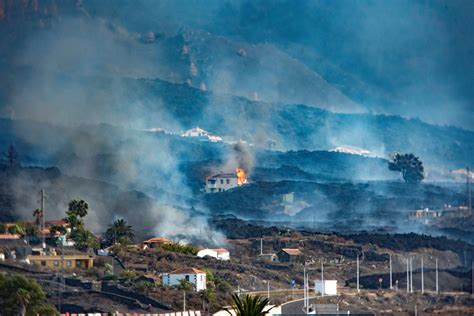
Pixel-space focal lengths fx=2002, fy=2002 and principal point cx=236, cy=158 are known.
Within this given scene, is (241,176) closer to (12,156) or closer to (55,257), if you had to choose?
(12,156)

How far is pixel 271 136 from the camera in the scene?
188m

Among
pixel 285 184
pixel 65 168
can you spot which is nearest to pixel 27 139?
pixel 65 168

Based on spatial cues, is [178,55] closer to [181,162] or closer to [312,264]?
[181,162]

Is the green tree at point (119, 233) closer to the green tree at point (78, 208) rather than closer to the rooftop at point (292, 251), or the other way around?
the green tree at point (78, 208)

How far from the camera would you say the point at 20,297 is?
345ft

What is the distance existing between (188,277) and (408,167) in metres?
57.6

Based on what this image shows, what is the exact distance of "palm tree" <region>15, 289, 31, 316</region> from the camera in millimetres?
104287

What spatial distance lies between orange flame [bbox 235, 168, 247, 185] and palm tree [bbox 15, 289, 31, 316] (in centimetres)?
6662

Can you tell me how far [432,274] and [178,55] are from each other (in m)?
54.1

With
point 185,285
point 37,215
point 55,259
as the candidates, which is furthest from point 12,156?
point 185,285

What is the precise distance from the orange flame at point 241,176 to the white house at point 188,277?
44245 mm

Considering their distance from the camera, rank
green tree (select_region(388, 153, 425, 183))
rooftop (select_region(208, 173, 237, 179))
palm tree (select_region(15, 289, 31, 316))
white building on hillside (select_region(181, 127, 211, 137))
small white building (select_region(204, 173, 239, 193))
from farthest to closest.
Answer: white building on hillside (select_region(181, 127, 211, 137))
green tree (select_region(388, 153, 425, 183))
rooftop (select_region(208, 173, 237, 179))
small white building (select_region(204, 173, 239, 193))
palm tree (select_region(15, 289, 31, 316))

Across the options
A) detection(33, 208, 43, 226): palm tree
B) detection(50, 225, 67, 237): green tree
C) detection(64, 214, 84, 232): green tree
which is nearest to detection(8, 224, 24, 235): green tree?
detection(50, 225, 67, 237): green tree

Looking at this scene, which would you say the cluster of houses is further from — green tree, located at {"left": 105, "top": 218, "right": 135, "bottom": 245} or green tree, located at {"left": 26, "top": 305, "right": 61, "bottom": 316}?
green tree, located at {"left": 26, "top": 305, "right": 61, "bottom": 316}
